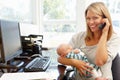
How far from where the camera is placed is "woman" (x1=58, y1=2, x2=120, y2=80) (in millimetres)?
1490

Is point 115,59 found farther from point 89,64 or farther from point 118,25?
point 118,25

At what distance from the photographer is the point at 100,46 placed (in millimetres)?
1485

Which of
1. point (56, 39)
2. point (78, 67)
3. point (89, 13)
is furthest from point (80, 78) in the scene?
point (56, 39)

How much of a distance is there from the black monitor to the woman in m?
0.48

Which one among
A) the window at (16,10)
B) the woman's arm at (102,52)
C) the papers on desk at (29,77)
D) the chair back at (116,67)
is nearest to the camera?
the papers on desk at (29,77)

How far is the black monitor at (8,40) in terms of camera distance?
1.48m

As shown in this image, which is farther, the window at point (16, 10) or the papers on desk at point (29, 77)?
the window at point (16, 10)

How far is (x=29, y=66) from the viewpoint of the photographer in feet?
5.36

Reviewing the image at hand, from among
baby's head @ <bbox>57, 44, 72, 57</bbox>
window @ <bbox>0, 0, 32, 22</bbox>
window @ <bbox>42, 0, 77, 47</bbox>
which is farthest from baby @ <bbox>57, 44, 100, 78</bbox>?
window @ <bbox>0, 0, 32, 22</bbox>

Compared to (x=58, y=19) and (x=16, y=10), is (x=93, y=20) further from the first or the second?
(x=16, y=10)

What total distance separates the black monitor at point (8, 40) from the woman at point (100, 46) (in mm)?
481

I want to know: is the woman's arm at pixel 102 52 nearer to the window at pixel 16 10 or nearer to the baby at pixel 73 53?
the baby at pixel 73 53

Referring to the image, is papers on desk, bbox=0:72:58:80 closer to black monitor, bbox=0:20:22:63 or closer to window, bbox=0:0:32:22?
black monitor, bbox=0:20:22:63

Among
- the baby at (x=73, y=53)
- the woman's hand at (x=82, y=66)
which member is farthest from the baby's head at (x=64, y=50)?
the woman's hand at (x=82, y=66)
